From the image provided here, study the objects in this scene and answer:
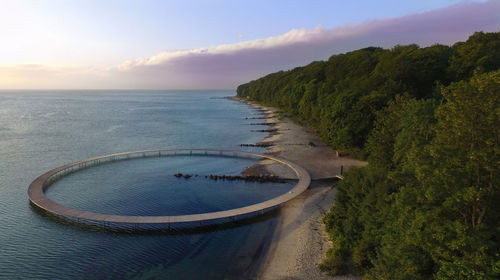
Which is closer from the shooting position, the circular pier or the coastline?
the coastline

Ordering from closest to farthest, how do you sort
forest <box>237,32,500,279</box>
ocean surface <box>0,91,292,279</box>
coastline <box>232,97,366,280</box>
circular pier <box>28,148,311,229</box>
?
forest <box>237,32,500,279</box> < coastline <box>232,97,366,280</box> < ocean surface <box>0,91,292,279</box> < circular pier <box>28,148,311,229</box>

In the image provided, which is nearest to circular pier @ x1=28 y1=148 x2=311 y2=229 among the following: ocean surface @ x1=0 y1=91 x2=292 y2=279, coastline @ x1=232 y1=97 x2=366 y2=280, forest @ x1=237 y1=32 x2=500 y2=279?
ocean surface @ x1=0 y1=91 x2=292 y2=279

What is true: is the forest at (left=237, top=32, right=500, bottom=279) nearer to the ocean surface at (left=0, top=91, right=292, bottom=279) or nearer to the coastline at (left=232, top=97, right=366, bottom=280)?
the coastline at (left=232, top=97, right=366, bottom=280)

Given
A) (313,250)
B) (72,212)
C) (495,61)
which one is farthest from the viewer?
(495,61)

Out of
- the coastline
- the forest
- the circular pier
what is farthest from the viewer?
the circular pier

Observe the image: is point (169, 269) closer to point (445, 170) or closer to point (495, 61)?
point (445, 170)

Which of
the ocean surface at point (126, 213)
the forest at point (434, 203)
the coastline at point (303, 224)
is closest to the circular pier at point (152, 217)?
the ocean surface at point (126, 213)

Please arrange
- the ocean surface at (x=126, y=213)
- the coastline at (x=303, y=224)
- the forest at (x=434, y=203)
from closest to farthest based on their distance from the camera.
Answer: the forest at (x=434, y=203) → the coastline at (x=303, y=224) → the ocean surface at (x=126, y=213)

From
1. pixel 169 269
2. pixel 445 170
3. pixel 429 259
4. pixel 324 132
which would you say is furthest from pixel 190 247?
pixel 324 132

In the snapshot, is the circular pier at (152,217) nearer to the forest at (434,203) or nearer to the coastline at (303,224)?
the coastline at (303,224)
